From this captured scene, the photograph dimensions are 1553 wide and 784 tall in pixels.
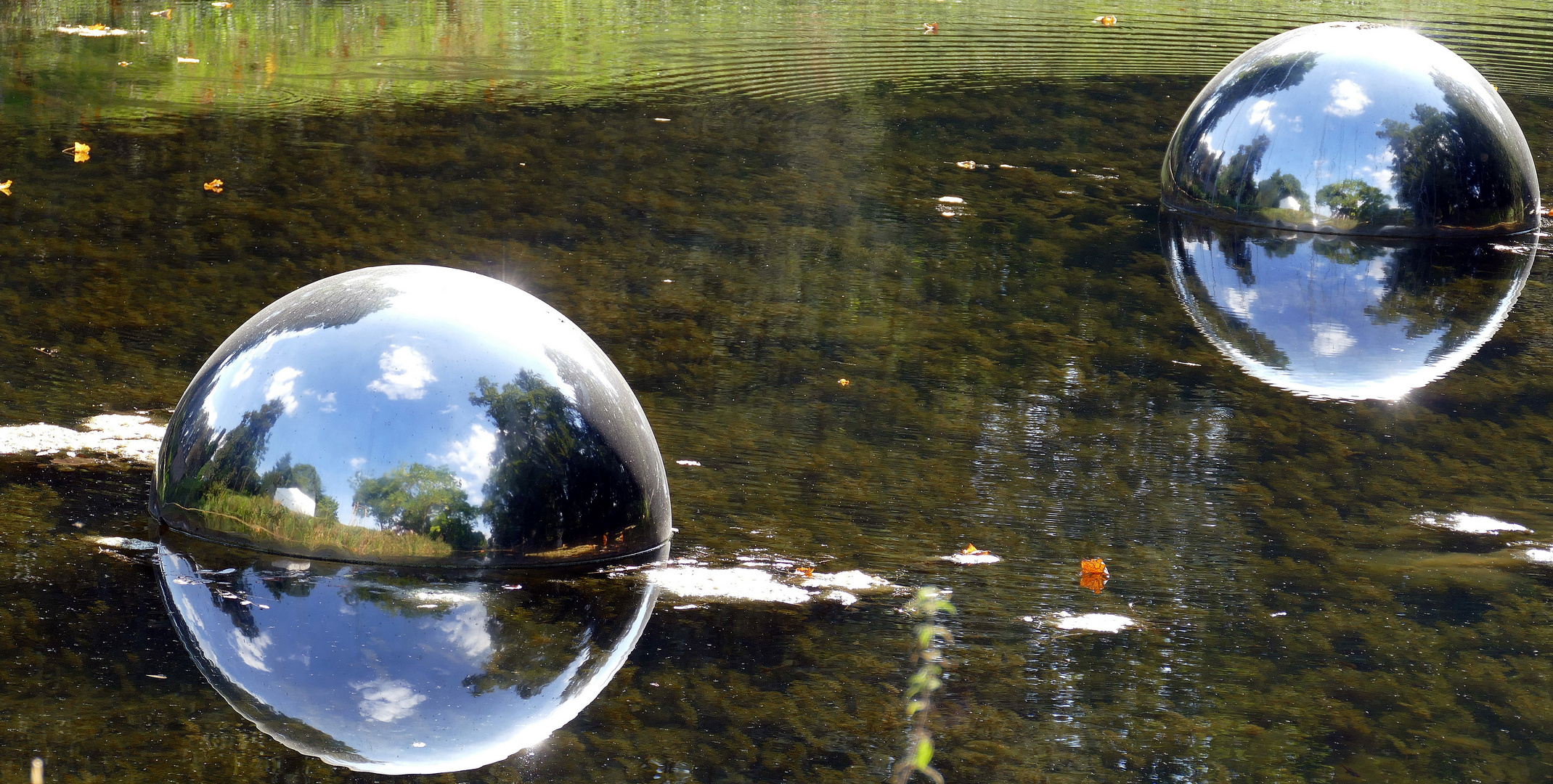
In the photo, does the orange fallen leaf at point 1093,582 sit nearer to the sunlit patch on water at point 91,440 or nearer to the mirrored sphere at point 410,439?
the mirrored sphere at point 410,439

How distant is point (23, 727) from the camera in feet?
12.4

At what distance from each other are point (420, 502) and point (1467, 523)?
11.5 feet

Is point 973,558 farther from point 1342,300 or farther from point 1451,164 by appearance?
point 1451,164

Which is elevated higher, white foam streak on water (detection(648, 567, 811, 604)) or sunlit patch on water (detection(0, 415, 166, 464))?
sunlit patch on water (detection(0, 415, 166, 464))

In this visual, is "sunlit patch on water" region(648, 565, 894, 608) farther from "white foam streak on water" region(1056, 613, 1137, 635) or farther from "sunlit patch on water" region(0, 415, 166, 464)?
"sunlit patch on water" region(0, 415, 166, 464)

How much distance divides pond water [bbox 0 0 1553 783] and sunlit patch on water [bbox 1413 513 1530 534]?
2cm

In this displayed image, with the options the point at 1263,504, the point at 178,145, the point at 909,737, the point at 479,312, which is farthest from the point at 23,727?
the point at 178,145

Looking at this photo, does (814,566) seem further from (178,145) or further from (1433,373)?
(178,145)

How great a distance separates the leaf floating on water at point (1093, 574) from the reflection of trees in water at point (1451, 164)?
4.81 m

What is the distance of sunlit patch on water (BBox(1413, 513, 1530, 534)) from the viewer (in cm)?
532

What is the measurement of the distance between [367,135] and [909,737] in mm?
7532

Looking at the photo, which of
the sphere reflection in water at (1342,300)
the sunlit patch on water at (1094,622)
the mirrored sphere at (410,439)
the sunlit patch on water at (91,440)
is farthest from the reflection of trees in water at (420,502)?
the sphere reflection in water at (1342,300)

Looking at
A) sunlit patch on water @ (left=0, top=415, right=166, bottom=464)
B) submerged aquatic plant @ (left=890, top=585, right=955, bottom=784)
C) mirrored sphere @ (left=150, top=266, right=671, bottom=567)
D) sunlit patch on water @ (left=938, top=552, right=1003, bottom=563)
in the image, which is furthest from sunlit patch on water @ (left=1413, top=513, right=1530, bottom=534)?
sunlit patch on water @ (left=0, top=415, right=166, bottom=464)

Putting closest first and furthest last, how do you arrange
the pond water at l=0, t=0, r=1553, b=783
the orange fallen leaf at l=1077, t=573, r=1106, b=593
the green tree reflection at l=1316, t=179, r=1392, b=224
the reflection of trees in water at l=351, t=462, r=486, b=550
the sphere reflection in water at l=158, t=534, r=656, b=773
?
the sphere reflection in water at l=158, t=534, r=656, b=773 < the pond water at l=0, t=0, r=1553, b=783 < the reflection of trees in water at l=351, t=462, r=486, b=550 < the orange fallen leaf at l=1077, t=573, r=1106, b=593 < the green tree reflection at l=1316, t=179, r=1392, b=224
